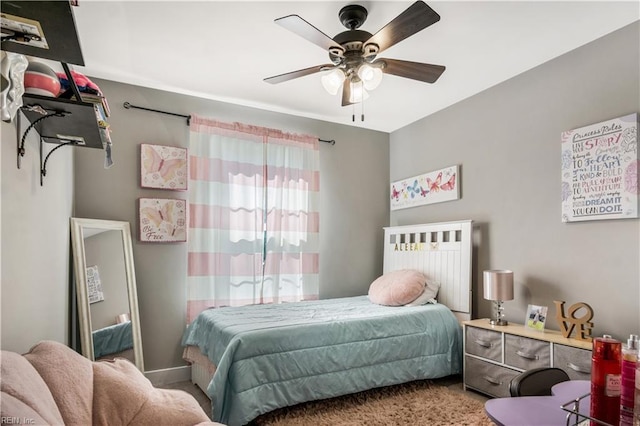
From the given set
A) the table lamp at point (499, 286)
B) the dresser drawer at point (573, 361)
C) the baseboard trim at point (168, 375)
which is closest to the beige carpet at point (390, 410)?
the dresser drawer at point (573, 361)

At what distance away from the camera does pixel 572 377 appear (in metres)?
2.38

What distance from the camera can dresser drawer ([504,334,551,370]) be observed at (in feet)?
8.36

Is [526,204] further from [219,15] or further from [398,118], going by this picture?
[219,15]

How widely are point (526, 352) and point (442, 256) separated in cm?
120

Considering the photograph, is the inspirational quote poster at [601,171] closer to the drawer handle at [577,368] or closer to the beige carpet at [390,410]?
the drawer handle at [577,368]

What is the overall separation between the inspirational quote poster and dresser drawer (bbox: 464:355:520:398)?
1225mm

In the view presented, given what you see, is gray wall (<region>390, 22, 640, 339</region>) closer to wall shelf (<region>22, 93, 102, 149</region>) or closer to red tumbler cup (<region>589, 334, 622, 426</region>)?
red tumbler cup (<region>589, 334, 622, 426</region>)

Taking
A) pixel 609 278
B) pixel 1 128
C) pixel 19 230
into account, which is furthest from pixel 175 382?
pixel 609 278

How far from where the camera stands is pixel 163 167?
11.3 feet

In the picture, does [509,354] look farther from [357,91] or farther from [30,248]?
[30,248]

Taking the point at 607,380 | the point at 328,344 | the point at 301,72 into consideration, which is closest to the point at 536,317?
the point at 328,344

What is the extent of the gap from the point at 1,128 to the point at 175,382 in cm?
275

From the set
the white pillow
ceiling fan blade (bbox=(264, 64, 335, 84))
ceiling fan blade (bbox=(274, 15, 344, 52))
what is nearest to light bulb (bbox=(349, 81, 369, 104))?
ceiling fan blade (bbox=(264, 64, 335, 84))

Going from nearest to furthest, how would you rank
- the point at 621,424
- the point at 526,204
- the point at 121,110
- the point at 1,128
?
1. the point at 621,424
2. the point at 1,128
3. the point at 526,204
4. the point at 121,110
